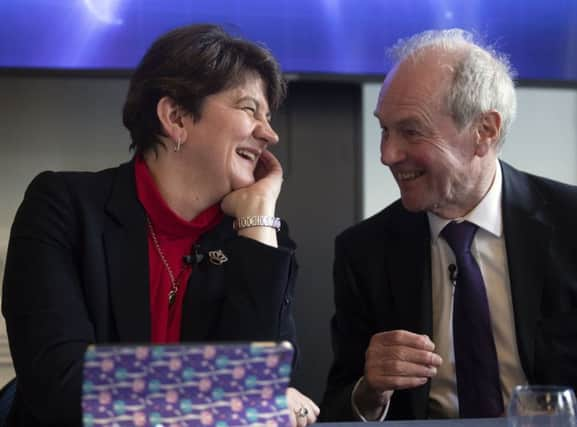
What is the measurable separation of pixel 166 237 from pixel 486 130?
29.7 inches

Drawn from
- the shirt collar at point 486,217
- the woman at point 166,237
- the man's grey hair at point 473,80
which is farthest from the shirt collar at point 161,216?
the man's grey hair at point 473,80

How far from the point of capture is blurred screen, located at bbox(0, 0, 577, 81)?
253 cm

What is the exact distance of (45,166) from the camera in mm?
2689

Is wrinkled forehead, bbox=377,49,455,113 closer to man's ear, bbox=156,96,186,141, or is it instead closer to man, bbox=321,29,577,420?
man, bbox=321,29,577,420

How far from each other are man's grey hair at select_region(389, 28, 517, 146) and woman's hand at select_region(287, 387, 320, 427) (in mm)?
787

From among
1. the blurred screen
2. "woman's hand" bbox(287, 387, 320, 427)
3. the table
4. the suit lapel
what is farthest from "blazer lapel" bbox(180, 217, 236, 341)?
the blurred screen

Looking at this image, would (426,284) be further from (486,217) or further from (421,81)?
(421,81)

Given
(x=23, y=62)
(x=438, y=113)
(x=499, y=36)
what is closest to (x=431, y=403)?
(x=438, y=113)

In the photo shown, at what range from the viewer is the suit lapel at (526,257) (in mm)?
1886

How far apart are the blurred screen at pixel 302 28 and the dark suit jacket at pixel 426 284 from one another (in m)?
0.70

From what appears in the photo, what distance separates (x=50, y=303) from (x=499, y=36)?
167 cm

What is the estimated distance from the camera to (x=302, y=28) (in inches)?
104

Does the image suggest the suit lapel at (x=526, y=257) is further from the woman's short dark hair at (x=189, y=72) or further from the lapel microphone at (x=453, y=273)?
the woman's short dark hair at (x=189, y=72)

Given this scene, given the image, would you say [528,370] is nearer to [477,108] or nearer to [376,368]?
[376,368]
